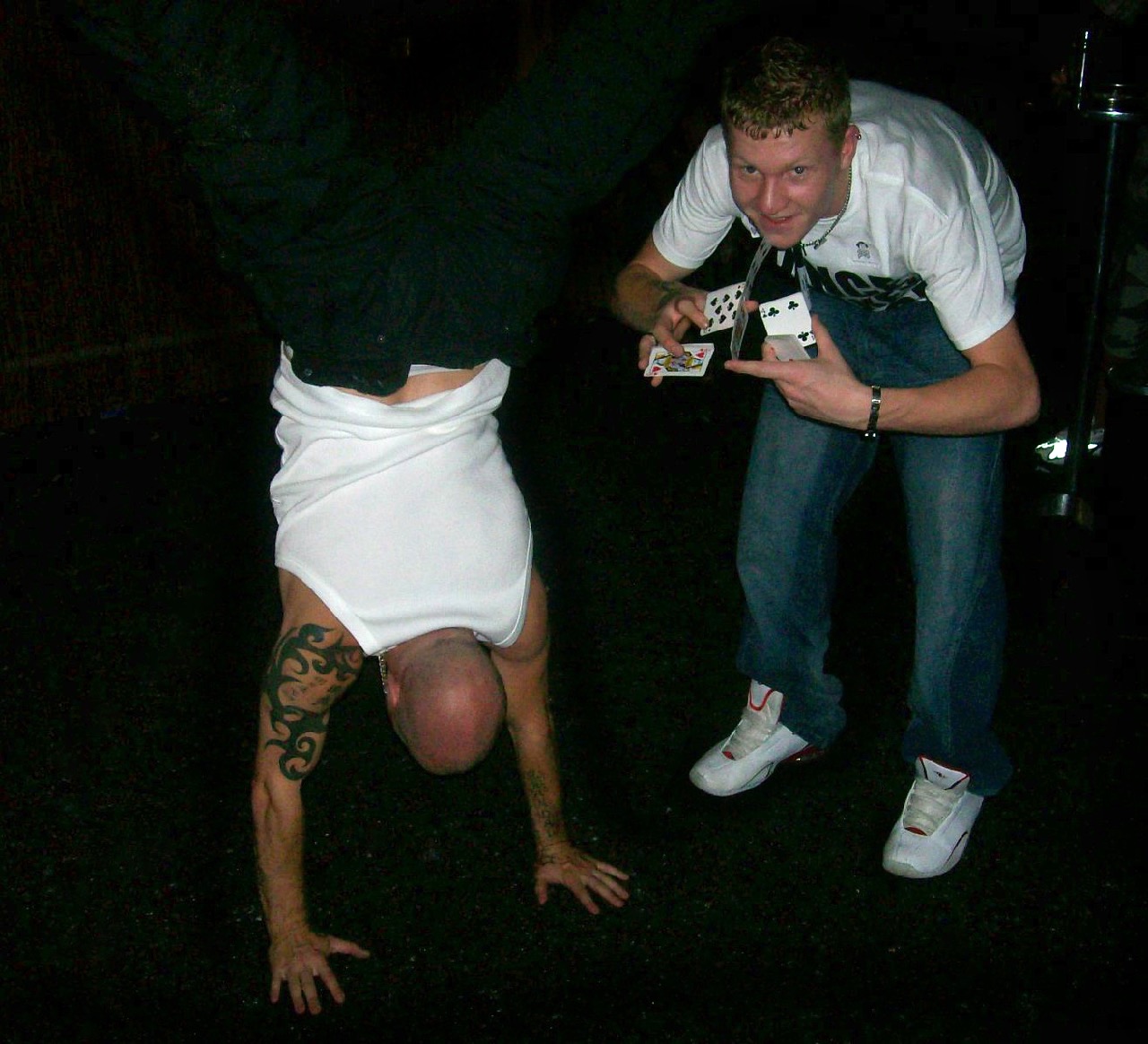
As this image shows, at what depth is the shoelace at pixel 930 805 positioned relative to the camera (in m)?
2.44

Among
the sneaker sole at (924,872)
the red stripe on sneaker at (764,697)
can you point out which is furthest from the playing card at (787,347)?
the sneaker sole at (924,872)

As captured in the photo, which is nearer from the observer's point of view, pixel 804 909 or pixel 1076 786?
pixel 804 909

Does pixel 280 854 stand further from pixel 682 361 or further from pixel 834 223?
Result: pixel 834 223

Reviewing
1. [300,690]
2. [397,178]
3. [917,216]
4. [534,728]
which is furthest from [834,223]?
[300,690]

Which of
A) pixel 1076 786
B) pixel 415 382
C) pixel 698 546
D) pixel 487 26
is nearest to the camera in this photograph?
pixel 415 382

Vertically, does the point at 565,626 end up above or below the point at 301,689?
below

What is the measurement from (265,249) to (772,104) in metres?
0.94

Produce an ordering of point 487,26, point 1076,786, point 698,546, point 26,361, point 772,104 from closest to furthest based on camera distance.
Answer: point 772,104
point 1076,786
point 698,546
point 26,361
point 487,26

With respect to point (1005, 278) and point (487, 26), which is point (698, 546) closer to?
point (1005, 278)

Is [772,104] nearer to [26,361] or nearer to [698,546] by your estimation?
[698,546]

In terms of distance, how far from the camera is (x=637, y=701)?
3020 mm

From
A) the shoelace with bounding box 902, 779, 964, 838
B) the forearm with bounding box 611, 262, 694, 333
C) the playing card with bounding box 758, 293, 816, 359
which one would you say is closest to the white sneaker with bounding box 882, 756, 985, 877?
the shoelace with bounding box 902, 779, 964, 838

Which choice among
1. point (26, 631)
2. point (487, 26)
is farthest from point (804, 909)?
point (487, 26)

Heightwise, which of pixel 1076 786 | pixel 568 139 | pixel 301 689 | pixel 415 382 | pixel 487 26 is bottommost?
pixel 1076 786
